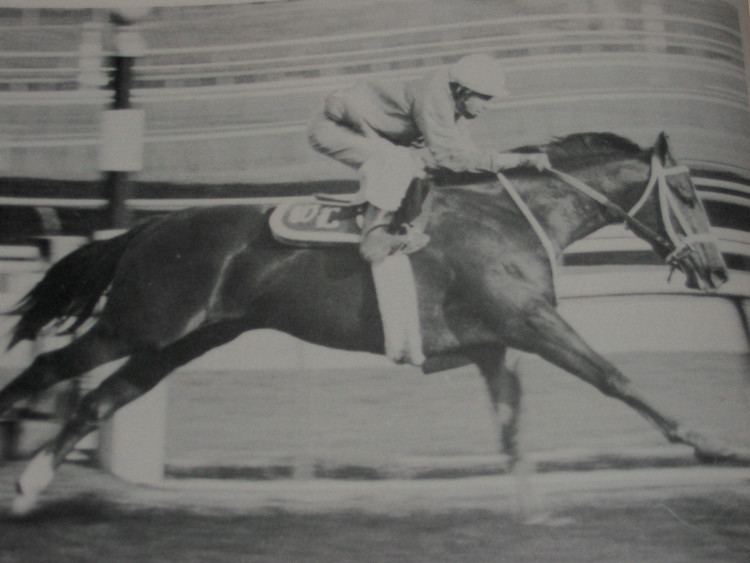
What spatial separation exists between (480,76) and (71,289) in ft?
3.83

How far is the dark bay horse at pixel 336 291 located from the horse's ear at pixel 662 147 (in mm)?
96

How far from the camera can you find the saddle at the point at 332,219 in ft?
6.61

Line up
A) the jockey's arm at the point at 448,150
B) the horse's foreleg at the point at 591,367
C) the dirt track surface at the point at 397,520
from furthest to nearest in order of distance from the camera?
1. the jockey's arm at the point at 448,150
2. the horse's foreleg at the point at 591,367
3. the dirt track surface at the point at 397,520

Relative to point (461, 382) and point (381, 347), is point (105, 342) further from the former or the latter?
point (461, 382)

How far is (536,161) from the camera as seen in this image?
2.11 metres

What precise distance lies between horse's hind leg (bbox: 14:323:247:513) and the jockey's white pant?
0.48 m

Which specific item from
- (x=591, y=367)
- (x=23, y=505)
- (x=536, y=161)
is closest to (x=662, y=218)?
(x=536, y=161)

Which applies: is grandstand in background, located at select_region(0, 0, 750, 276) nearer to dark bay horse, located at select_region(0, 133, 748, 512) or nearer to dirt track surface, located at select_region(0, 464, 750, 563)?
dark bay horse, located at select_region(0, 133, 748, 512)

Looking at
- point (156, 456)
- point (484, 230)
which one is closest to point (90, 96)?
point (156, 456)

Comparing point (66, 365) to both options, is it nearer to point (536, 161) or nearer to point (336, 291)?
point (336, 291)

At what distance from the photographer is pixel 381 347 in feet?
6.59

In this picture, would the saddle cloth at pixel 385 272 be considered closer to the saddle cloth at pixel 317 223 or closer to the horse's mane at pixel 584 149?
the saddle cloth at pixel 317 223

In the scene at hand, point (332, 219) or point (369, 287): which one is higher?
point (332, 219)

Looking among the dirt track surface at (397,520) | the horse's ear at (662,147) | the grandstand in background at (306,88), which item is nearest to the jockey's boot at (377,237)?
the grandstand in background at (306,88)
